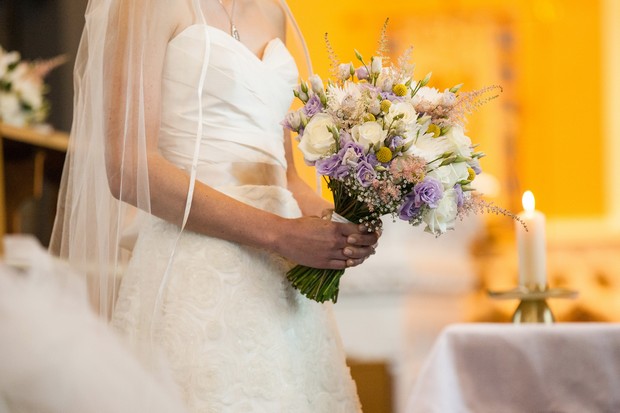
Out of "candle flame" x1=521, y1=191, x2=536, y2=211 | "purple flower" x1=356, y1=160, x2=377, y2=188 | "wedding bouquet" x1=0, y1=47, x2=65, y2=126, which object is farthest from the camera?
"wedding bouquet" x1=0, y1=47, x2=65, y2=126

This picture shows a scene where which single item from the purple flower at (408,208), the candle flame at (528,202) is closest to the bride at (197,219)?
the purple flower at (408,208)

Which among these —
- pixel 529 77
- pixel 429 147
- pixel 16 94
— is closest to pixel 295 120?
pixel 429 147

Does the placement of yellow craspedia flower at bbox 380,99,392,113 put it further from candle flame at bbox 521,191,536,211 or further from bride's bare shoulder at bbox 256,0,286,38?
candle flame at bbox 521,191,536,211

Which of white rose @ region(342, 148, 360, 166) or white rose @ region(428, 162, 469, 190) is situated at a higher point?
white rose @ region(342, 148, 360, 166)

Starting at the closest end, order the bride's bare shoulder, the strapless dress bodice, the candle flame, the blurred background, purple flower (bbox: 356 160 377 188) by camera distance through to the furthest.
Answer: purple flower (bbox: 356 160 377 188), the strapless dress bodice, the bride's bare shoulder, the candle flame, the blurred background

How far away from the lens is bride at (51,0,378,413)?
6.11ft

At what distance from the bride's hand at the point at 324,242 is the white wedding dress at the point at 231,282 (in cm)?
11

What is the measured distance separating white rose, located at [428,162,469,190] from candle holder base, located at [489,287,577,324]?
24.6 inches

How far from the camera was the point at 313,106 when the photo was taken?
1849 millimetres

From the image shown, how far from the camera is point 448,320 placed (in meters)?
6.92

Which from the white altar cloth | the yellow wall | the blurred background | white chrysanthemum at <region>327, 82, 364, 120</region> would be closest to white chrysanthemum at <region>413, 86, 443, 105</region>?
white chrysanthemum at <region>327, 82, 364, 120</region>

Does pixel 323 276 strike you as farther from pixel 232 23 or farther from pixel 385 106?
pixel 232 23

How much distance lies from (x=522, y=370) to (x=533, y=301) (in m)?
0.40

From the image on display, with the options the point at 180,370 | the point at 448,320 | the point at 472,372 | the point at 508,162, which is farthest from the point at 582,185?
the point at 180,370
